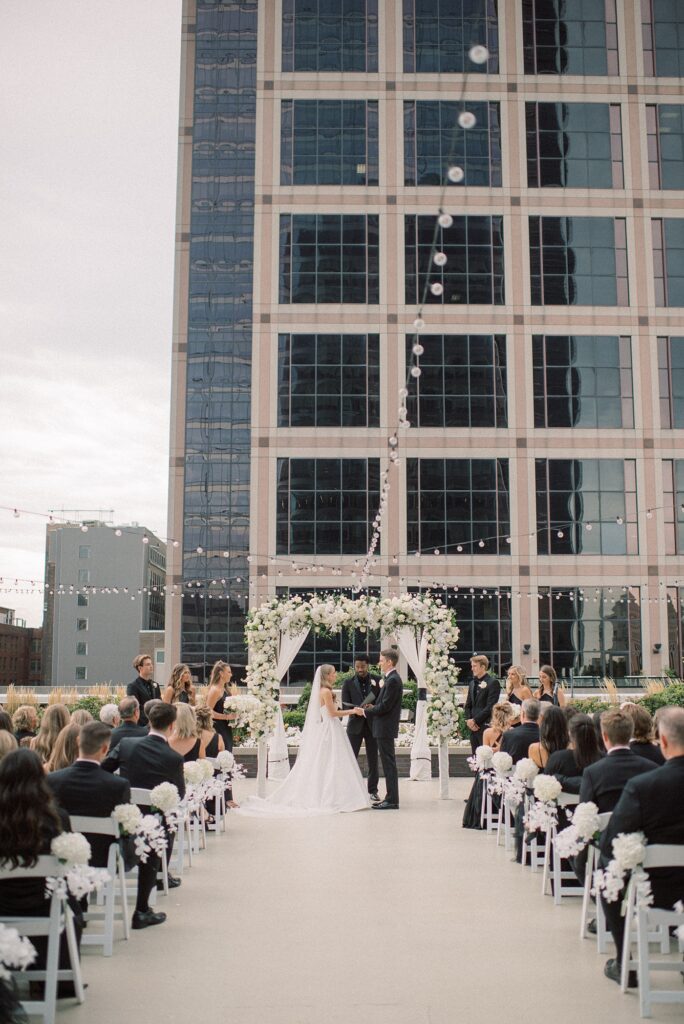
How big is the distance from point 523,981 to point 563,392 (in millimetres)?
32225

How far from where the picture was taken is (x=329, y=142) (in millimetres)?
38031

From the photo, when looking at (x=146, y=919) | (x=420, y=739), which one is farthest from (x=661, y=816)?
(x=420, y=739)

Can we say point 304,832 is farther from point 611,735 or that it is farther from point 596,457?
point 596,457

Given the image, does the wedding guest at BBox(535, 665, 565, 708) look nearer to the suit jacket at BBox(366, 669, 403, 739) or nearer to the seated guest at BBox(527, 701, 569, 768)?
the suit jacket at BBox(366, 669, 403, 739)

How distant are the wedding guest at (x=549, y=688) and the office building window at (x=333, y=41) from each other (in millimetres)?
31309

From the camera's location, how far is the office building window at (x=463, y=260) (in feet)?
123

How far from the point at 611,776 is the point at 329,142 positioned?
34822 millimetres

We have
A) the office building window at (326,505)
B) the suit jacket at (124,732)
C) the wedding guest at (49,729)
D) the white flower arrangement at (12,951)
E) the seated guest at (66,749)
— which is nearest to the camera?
the white flower arrangement at (12,951)

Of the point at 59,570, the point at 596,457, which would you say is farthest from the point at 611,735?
the point at 59,570

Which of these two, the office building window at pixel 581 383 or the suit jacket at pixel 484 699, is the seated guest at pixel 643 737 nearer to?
the suit jacket at pixel 484 699

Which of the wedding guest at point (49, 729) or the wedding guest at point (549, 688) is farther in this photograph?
the wedding guest at point (549, 688)

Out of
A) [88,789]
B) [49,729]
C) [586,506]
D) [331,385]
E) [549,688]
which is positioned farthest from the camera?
[331,385]

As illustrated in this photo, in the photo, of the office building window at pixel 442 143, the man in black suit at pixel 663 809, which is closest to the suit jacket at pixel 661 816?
the man in black suit at pixel 663 809

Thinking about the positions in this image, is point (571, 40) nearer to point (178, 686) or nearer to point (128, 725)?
point (178, 686)
